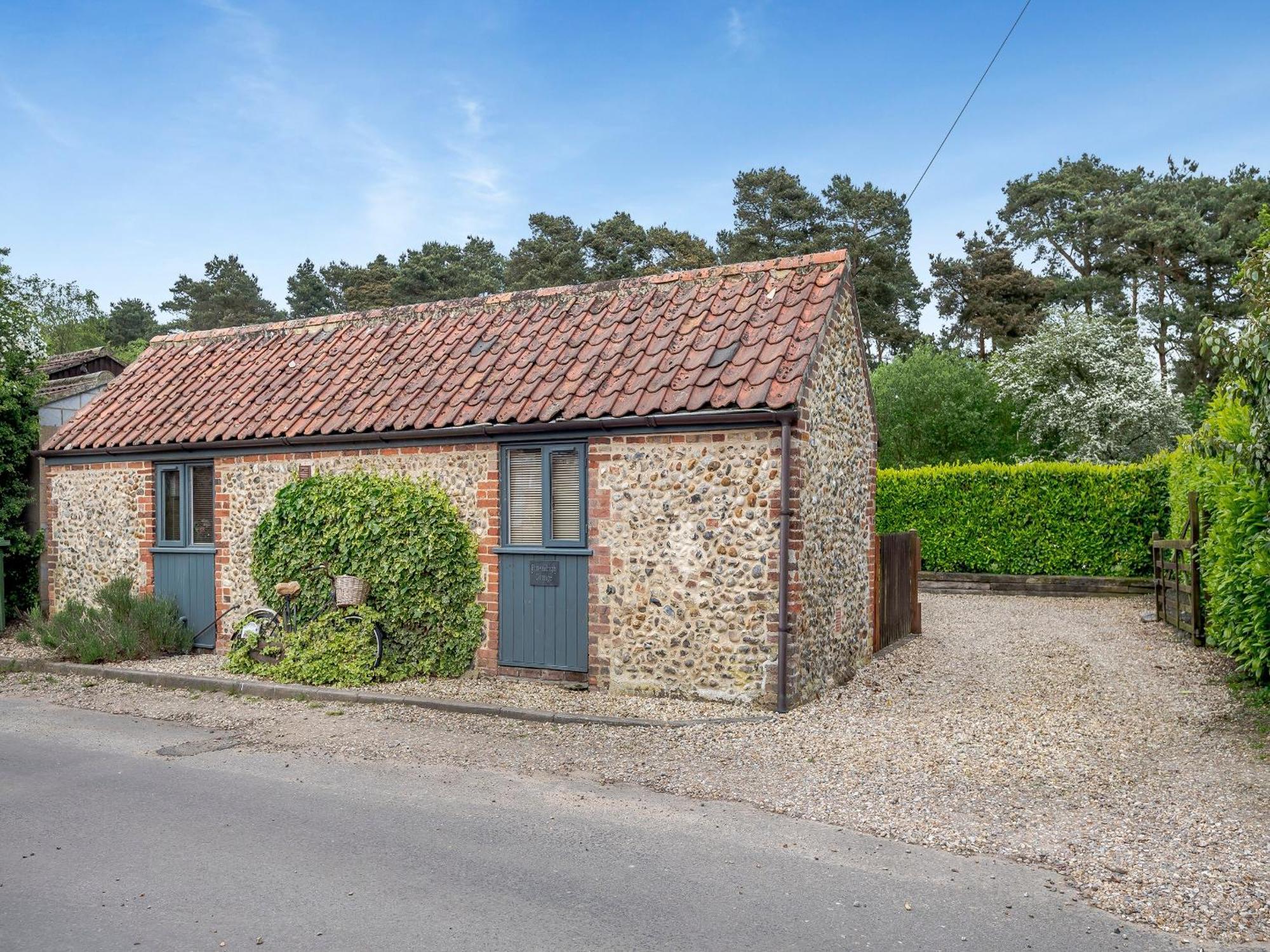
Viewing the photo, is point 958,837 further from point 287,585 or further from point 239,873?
point 287,585

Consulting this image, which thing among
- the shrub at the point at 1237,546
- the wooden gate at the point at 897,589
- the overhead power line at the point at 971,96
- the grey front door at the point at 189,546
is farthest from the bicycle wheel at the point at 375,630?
the overhead power line at the point at 971,96

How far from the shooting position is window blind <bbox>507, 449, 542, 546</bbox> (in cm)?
1045

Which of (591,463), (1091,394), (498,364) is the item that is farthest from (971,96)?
(1091,394)

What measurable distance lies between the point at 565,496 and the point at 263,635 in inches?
173

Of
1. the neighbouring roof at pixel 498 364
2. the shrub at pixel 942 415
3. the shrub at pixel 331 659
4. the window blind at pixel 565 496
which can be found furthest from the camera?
the shrub at pixel 942 415

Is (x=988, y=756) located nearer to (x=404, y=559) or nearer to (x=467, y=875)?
(x=467, y=875)

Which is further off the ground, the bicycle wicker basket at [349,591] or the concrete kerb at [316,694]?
the bicycle wicker basket at [349,591]

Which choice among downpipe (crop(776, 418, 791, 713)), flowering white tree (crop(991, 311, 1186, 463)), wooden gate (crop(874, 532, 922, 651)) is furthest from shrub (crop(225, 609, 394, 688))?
flowering white tree (crop(991, 311, 1186, 463))

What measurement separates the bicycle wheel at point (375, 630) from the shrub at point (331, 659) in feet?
0.12

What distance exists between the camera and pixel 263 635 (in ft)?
37.5

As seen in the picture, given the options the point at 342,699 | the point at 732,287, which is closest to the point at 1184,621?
the point at 732,287

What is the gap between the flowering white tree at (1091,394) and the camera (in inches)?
1064

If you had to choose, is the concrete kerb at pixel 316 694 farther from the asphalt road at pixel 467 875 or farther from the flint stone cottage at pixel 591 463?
the asphalt road at pixel 467 875

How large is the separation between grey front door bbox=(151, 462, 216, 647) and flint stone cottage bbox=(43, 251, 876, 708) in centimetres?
3
